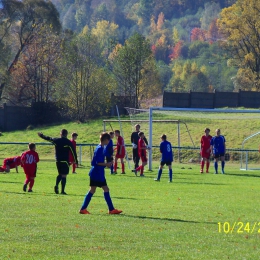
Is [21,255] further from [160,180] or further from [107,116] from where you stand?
[107,116]

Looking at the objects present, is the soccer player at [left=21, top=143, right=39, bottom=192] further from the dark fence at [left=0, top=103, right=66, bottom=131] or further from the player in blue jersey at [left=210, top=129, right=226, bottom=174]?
the dark fence at [left=0, top=103, right=66, bottom=131]

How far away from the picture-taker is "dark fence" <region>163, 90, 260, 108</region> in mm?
56312

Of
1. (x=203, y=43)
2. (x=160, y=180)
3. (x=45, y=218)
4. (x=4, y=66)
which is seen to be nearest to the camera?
(x=45, y=218)

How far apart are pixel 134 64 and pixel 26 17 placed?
11.7 metres

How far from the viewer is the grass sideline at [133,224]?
9977 mm

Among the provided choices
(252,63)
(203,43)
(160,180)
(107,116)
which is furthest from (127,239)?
(203,43)

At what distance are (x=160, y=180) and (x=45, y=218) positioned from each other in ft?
36.4

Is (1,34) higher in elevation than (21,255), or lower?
higher

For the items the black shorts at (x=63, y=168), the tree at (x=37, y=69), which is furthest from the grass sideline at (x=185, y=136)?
the black shorts at (x=63, y=168)

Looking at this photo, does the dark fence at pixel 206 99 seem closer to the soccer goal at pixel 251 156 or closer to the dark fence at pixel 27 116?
the dark fence at pixel 27 116

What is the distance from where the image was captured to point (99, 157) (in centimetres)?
1373

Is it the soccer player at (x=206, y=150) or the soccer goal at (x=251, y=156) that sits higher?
the soccer player at (x=206, y=150)

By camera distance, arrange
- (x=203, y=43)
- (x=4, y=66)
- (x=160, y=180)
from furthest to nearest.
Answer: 1. (x=203, y=43)
2. (x=4, y=66)
3. (x=160, y=180)

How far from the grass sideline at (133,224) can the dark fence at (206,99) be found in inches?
1411
